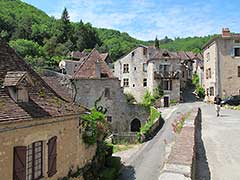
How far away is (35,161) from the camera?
11.6m

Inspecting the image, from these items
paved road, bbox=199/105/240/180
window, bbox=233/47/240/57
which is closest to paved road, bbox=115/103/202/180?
paved road, bbox=199/105/240/180

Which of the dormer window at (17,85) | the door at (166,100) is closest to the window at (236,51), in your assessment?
the door at (166,100)

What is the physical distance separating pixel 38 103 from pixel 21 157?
263cm

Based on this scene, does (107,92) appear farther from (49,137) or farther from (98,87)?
(49,137)

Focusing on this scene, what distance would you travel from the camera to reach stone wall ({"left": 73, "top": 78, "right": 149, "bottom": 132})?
32812 mm

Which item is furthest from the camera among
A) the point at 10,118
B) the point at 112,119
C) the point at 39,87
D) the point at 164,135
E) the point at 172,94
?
the point at 172,94

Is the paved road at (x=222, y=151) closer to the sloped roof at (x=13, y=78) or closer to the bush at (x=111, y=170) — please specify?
the bush at (x=111, y=170)

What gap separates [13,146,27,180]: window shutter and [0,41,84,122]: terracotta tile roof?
1.11m

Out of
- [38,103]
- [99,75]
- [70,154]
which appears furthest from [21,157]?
[99,75]

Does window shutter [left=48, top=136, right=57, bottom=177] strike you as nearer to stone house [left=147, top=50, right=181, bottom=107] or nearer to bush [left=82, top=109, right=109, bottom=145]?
bush [left=82, top=109, right=109, bottom=145]

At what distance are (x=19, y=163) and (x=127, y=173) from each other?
426 inches

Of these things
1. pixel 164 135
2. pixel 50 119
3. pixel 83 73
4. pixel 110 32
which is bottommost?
pixel 164 135

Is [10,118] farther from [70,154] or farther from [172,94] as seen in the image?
[172,94]

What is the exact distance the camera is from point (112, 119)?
35.1 m
